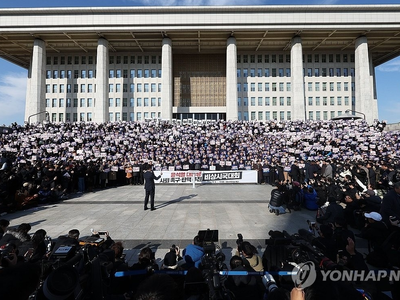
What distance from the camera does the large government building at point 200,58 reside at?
43.8 metres

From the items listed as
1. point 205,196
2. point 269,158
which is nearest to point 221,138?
point 269,158

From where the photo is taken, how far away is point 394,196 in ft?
20.0

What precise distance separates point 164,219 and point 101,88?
42.6 metres

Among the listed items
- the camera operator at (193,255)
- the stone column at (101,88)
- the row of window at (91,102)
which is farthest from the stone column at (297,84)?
the camera operator at (193,255)

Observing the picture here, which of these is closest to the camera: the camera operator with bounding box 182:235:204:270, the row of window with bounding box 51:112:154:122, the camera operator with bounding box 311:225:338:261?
the camera operator with bounding box 182:235:204:270

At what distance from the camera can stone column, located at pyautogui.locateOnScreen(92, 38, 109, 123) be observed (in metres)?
44.3

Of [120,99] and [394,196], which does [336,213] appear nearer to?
[394,196]

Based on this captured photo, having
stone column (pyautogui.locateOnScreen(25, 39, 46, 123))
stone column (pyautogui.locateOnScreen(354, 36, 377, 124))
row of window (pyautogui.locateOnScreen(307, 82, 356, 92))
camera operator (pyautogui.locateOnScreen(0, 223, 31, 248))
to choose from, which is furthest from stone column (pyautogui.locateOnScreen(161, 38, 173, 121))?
camera operator (pyautogui.locateOnScreen(0, 223, 31, 248))

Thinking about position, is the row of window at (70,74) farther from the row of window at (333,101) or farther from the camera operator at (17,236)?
the camera operator at (17,236)

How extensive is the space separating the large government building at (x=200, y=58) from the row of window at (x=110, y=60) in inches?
9.3

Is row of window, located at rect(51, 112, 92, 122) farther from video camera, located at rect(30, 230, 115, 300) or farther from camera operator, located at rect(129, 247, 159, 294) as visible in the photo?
camera operator, located at rect(129, 247, 159, 294)

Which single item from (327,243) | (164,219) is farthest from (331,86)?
(327,243)

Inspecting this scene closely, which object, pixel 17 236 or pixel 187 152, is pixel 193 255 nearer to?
pixel 17 236

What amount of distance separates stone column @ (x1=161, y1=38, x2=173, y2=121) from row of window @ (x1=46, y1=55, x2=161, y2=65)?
8650 mm
